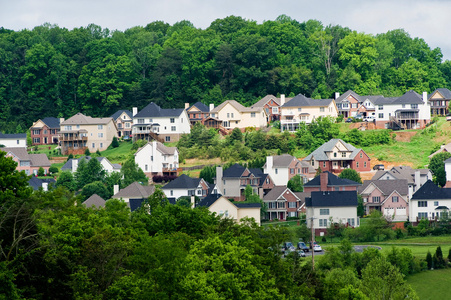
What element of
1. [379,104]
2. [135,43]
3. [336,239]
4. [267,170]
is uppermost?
[135,43]

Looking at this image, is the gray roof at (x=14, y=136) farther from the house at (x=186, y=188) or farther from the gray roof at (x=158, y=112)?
the house at (x=186, y=188)

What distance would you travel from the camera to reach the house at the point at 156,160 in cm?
11056

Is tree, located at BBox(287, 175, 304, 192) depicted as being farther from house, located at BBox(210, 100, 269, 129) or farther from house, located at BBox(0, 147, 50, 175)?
house, located at BBox(0, 147, 50, 175)

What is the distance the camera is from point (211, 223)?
6253cm

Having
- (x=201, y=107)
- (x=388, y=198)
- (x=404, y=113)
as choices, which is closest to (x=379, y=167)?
(x=388, y=198)

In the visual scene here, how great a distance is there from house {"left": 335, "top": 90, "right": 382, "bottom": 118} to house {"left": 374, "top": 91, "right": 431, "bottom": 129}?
488 centimetres

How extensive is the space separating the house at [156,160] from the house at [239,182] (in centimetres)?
1028

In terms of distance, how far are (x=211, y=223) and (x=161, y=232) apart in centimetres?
489

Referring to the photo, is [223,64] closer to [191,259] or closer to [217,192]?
[217,192]

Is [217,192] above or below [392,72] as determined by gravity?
below

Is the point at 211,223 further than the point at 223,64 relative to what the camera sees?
No

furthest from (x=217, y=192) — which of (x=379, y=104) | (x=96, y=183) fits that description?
(x=379, y=104)

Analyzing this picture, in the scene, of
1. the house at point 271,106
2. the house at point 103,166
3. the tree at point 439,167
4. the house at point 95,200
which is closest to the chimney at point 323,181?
the tree at point 439,167

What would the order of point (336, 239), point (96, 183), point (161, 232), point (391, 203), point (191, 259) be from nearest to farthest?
point (191, 259) < point (161, 232) < point (336, 239) < point (391, 203) < point (96, 183)
